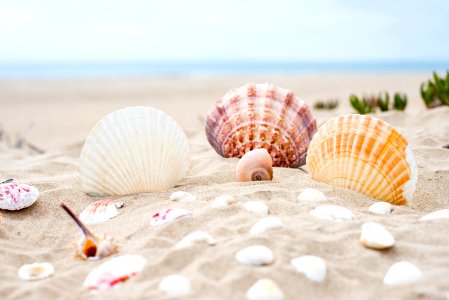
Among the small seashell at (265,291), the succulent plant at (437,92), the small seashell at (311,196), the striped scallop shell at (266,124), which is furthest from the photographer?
the succulent plant at (437,92)

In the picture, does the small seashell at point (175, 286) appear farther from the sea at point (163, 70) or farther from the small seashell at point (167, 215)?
the sea at point (163, 70)

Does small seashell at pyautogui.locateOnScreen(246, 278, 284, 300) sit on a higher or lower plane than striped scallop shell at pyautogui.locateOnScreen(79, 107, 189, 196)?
lower

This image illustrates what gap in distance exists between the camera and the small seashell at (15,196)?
9.34 feet

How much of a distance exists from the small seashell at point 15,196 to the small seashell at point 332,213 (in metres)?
1.66

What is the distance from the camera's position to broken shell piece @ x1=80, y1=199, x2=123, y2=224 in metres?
2.65

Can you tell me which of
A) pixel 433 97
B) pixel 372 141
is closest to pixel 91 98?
pixel 433 97

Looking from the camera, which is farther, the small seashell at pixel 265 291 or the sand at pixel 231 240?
the sand at pixel 231 240

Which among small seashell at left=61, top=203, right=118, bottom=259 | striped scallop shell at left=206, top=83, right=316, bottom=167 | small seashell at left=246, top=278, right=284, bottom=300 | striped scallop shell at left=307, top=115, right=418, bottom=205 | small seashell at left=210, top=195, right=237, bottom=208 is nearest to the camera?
small seashell at left=246, top=278, right=284, bottom=300

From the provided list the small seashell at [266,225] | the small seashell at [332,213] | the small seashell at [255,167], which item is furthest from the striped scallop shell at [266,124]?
the small seashell at [266,225]

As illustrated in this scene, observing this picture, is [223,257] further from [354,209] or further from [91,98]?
[91,98]

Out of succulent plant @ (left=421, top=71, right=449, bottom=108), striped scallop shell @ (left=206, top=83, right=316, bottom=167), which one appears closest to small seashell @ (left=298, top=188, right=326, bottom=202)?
striped scallop shell @ (left=206, top=83, right=316, bottom=167)

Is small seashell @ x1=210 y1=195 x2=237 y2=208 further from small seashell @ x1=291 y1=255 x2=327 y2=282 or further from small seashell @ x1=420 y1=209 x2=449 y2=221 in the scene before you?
small seashell @ x1=420 y1=209 x2=449 y2=221

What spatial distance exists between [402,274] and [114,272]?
1.12m

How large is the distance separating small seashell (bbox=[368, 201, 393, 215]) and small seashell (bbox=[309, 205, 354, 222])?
0.22 meters
